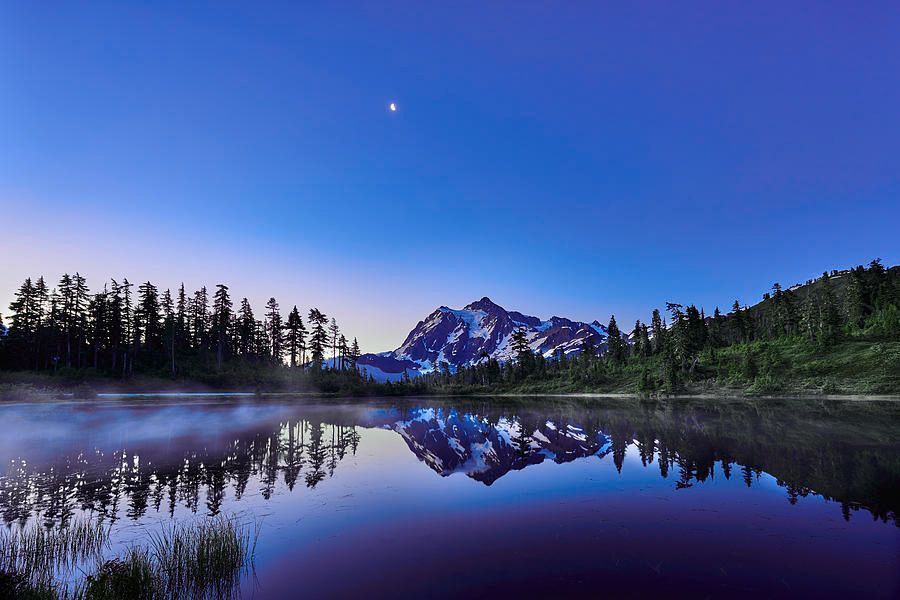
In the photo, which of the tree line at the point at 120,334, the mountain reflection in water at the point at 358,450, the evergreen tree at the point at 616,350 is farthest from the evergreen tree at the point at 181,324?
the evergreen tree at the point at 616,350

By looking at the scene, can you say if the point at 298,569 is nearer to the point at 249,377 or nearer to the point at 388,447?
the point at 388,447

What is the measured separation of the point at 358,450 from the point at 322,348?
98.8m

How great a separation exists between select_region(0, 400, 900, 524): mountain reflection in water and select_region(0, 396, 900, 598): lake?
0.20 m

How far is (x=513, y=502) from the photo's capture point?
20.3 metres

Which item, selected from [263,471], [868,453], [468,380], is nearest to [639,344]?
[468,380]

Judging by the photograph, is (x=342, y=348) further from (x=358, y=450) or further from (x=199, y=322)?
(x=358, y=450)

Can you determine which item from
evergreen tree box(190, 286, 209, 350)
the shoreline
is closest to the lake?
the shoreline

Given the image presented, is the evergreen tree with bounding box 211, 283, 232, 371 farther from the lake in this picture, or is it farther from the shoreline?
the lake

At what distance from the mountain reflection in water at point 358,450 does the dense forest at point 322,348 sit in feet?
98.1

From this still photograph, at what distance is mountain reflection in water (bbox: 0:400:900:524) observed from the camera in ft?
66.6

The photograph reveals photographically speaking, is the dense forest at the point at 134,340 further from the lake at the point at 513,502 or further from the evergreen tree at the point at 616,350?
the evergreen tree at the point at 616,350

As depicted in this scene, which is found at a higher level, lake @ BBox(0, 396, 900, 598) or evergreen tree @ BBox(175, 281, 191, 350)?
evergreen tree @ BBox(175, 281, 191, 350)

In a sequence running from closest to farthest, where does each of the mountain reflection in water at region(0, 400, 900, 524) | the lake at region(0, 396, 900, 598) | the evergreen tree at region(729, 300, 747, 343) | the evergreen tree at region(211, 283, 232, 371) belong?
the lake at region(0, 396, 900, 598)
the mountain reflection in water at region(0, 400, 900, 524)
the evergreen tree at region(211, 283, 232, 371)
the evergreen tree at region(729, 300, 747, 343)

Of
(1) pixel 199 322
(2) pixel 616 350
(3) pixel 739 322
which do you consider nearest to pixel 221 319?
(1) pixel 199 322
